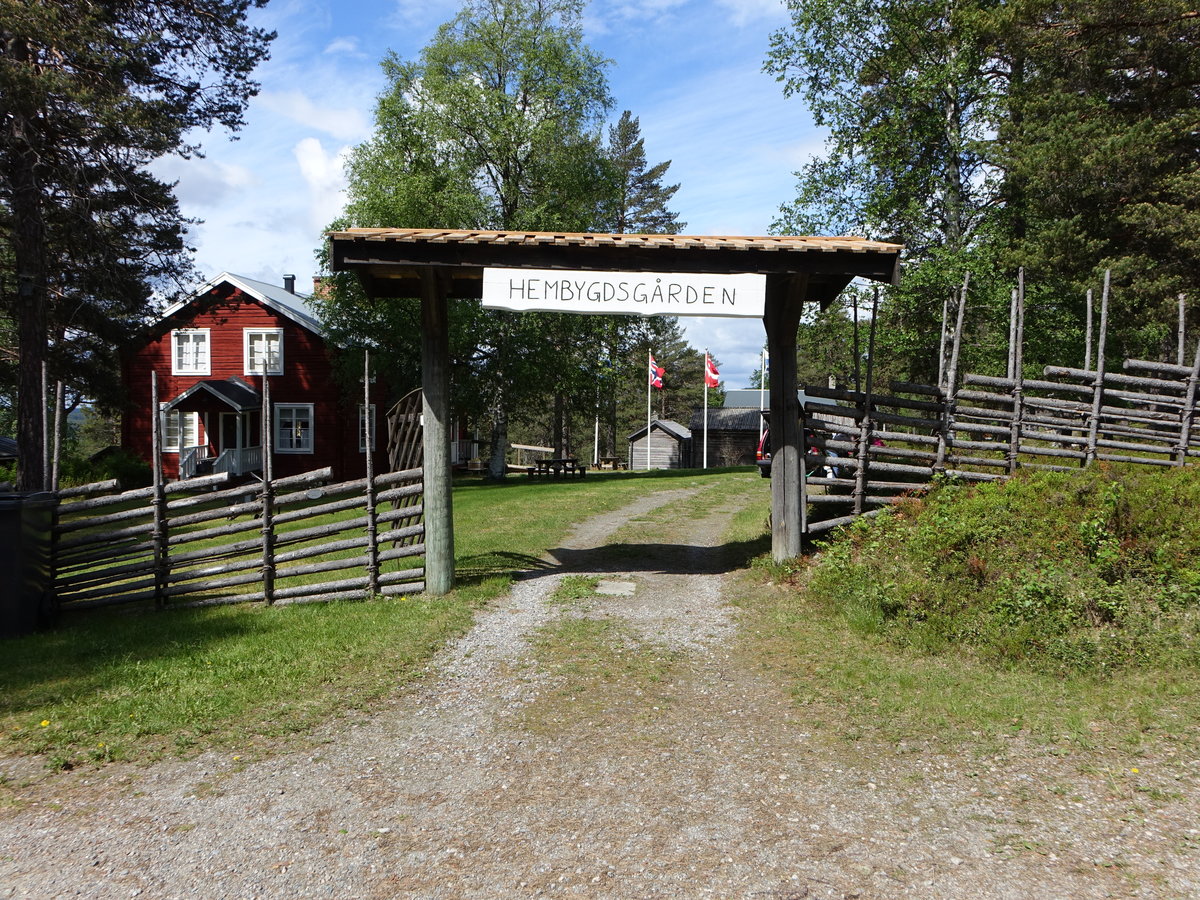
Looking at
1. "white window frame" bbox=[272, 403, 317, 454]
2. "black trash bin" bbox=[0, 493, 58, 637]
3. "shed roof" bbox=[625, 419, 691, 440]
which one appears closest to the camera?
"black trash bin" bbox=[0, 493, 58, 637]

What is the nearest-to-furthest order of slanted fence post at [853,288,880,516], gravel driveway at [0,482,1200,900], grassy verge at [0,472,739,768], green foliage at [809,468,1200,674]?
gravel driveway at [0,482,1200,900]
grassy verge at [0,472,739,768]
green foliage at [809,468,1200,674]
slanted fence post at [853,288,880,516]

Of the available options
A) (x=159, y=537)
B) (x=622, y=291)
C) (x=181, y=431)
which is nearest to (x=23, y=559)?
(x=159, y=537)

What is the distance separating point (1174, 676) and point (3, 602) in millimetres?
10521

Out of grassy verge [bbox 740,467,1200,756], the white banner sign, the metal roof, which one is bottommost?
grassy verge [bbox 740,467,1200,756]

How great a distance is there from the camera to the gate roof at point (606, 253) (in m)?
8.77

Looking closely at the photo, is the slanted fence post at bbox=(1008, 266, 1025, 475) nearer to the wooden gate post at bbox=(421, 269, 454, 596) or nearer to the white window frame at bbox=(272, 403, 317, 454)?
the wooden gate post at bbox=(421, 269, 454, 596)

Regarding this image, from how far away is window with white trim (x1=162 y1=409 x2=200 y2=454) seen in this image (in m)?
33.1

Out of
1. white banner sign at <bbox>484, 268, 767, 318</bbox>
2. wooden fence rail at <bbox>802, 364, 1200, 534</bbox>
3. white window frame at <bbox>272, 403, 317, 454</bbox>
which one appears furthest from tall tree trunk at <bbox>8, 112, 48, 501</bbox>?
wooden fence rail at <bbox>802, 364, 1200, 534</bbox>

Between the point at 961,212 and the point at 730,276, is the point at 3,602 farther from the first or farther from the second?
the point at 961,212

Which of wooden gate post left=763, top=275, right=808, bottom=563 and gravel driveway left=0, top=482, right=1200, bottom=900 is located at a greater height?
wooden gate post left=763, top=275, right=808, bottom=563

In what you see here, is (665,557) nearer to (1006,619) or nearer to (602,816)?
(1006,619)

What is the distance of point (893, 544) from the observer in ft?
29.6

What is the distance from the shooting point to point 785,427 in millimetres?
10141

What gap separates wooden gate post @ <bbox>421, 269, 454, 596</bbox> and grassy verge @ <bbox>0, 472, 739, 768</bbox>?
41 centimetres
